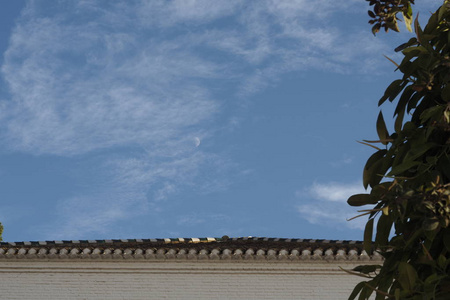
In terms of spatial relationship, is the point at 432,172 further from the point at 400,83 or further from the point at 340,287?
the point at 340,287

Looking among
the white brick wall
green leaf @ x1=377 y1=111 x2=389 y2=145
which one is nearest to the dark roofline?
the white brick wall

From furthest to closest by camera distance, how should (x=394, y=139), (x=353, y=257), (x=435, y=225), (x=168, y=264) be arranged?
1. (x=168, y=264)
2. (x=353, y=257)
3. (x=394, y=139)
4. (x=435, y=225)

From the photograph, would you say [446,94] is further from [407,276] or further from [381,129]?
[407,276]

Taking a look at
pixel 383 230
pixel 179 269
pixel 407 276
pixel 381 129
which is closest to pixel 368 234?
pixel 383 230

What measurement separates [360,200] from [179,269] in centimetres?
1184

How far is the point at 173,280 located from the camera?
15.6m

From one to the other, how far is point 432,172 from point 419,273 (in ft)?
1.99

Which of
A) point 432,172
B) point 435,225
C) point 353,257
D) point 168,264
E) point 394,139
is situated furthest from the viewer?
point 168,264

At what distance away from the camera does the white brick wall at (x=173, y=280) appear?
15297mm

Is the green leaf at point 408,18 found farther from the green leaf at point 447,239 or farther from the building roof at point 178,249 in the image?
the building roof at point 178,249

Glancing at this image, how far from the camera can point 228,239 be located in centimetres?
1563

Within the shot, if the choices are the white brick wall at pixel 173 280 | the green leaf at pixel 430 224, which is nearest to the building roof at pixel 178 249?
the white brick wall at pixel 173 280

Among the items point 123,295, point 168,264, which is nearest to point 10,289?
point 123,295

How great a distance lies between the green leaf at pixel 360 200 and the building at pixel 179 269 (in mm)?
10952
